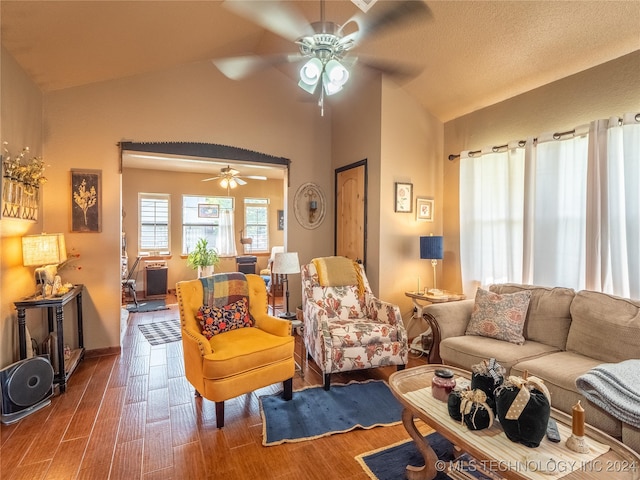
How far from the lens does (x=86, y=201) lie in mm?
3605

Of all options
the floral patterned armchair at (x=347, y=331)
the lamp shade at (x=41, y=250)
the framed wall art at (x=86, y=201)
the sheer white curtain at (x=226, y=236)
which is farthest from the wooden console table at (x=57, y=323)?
the sheer white curtain at (x=226, y=236)

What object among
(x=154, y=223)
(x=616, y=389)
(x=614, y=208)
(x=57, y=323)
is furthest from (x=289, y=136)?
(x=154, y=223)

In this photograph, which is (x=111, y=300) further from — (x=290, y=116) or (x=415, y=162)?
(x=415, y=162)

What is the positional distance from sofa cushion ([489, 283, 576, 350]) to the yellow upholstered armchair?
80.4 inches

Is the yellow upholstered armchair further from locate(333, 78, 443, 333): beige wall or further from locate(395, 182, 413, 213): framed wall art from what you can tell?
locate(395, 182, 413, 213): framed wall art

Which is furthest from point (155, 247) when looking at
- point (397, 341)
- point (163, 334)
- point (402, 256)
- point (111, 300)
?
point (397, 341)

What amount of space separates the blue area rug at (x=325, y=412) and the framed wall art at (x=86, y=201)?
2.62 m

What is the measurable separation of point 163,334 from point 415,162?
3973 mm

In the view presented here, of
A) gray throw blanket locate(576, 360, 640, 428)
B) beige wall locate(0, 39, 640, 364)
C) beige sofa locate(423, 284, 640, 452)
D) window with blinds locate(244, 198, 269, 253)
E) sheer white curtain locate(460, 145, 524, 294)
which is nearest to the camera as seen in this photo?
gray throw blanket locate(576, 360, 640, 428)

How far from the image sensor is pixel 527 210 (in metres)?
3.22

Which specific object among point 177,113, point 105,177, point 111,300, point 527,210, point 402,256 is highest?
point 177,113

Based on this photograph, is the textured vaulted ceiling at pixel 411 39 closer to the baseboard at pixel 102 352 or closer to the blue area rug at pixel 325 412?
the baseboard at pixel 102 352

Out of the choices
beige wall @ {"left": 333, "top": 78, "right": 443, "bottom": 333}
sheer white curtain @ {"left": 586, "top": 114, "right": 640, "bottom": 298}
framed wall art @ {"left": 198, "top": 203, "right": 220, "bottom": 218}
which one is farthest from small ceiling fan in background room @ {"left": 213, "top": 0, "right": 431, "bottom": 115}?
framed wall art @ {"left": 198, "top": 203, "right": 220, "bottom": 218}

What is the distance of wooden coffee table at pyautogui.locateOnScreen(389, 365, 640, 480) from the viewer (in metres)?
1.30
